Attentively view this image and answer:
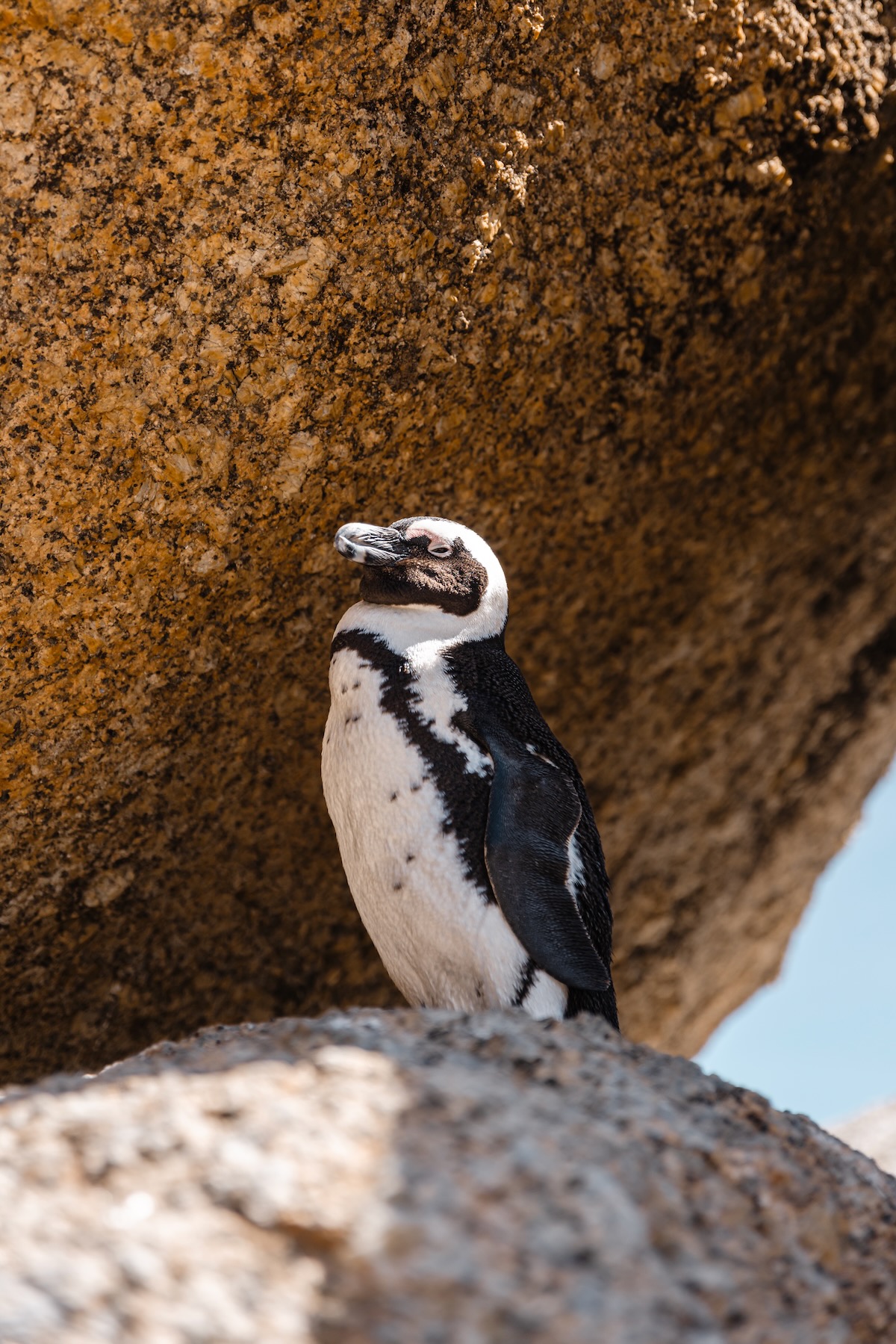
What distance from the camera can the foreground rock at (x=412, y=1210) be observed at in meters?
0.94

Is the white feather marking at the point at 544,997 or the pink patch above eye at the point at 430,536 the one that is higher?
the pink patch above eye at the point at 430,536

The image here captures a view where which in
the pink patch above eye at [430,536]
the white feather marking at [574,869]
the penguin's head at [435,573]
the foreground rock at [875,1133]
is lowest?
the foreground rock at [875,1133]

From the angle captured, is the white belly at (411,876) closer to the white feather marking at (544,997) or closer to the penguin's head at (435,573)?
the white feather marking at (544,997)

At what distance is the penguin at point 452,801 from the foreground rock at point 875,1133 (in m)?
2.12

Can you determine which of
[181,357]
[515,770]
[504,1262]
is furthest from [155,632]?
[504,1262]

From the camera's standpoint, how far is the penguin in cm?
155

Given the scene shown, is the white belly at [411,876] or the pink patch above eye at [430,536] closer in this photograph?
the white belly at [411,876]

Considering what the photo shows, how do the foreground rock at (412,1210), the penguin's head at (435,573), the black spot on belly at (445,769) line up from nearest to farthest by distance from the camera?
the foreground rock at (412,1210)
the black spot on belly at (445,769)
the penguin's head at (435,573)

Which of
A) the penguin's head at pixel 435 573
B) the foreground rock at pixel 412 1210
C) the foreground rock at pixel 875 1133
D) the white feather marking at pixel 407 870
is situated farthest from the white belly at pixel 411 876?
the foreground rock at pixel 875 1133

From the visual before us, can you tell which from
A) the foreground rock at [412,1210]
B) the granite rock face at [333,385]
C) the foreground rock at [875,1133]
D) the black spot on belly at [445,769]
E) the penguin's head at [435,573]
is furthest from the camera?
the foreground rock at [875,1133]

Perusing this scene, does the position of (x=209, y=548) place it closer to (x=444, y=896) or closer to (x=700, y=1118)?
(x=444, y=896)

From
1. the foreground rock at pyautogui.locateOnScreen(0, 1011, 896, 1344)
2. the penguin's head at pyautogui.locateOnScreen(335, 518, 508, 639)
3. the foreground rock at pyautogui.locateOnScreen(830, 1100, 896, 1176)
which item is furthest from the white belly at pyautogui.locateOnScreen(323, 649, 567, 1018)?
the foreground rock at pyautogui.locateOnScreen(830, 1100, 896, 1176)

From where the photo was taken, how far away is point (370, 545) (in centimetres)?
162

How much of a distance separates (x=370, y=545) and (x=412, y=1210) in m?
0.89
